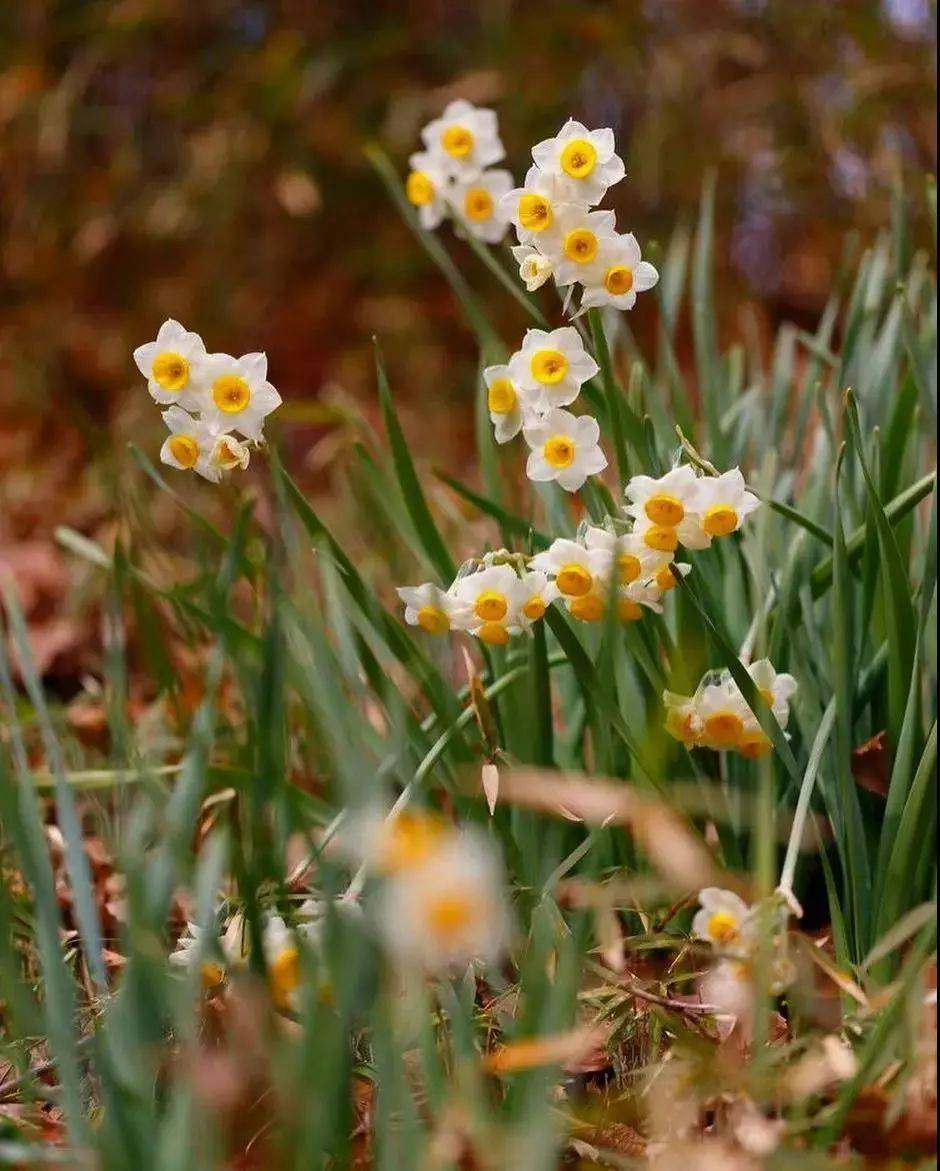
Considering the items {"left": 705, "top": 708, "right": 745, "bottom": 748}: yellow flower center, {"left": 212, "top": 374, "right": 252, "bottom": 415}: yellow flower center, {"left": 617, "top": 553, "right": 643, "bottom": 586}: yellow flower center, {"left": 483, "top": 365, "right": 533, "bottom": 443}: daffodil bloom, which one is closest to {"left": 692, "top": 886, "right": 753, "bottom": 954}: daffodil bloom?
{"left": 705, "top": 708, "right": 745, "bottom": 748}: yellow flower center

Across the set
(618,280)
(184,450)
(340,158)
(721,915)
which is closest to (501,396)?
(618,280)

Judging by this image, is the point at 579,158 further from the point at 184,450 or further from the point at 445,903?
the point at 445,903

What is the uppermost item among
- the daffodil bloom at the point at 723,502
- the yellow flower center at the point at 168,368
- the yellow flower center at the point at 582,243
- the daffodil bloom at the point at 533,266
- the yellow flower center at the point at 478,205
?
the yellow flower center at the point at 478,205

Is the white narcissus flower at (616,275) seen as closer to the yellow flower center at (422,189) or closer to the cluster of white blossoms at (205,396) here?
the cluster of white blossoms at (205,396)

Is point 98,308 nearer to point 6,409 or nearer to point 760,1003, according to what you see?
point 6,409

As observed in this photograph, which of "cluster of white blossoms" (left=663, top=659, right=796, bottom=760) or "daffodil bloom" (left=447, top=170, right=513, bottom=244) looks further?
"daffodil bloom" (left=447, top=170, right=513, bottom=244)

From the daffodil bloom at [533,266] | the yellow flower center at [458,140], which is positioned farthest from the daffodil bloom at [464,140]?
the daffodil bloom at [533,266]

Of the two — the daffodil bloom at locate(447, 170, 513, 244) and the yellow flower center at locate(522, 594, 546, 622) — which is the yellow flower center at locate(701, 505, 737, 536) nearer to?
the yellow flower center at locate(522, 594, 546, 622)
